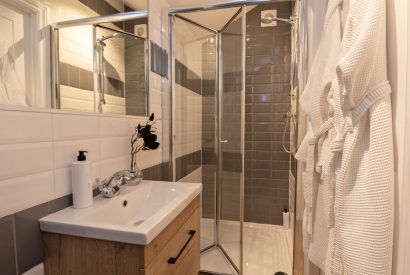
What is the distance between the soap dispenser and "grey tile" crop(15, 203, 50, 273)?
115mm

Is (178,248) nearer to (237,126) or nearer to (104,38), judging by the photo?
(104,38)

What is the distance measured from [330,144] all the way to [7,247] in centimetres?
114

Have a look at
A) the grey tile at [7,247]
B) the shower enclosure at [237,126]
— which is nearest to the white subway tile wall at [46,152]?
the grey tile at [7,247]

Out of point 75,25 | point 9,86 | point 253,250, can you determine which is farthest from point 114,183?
point 253,250

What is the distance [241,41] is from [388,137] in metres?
1.57

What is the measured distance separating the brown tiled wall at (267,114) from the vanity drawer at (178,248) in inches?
63.9

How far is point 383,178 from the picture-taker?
658 millimetres

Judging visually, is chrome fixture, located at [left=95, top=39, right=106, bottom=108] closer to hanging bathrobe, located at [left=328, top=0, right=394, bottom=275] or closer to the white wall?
hanging bathrobe, located at [left=328, top=0, right=394, bottom=275]

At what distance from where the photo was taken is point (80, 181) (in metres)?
0.89

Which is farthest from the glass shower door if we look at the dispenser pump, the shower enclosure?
the dispenser pump

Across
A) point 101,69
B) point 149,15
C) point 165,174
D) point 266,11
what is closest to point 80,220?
point 101,69

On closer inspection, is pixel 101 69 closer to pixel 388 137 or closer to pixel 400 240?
pixel 388 137

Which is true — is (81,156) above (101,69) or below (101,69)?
below

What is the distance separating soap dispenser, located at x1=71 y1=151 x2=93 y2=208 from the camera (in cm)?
88
